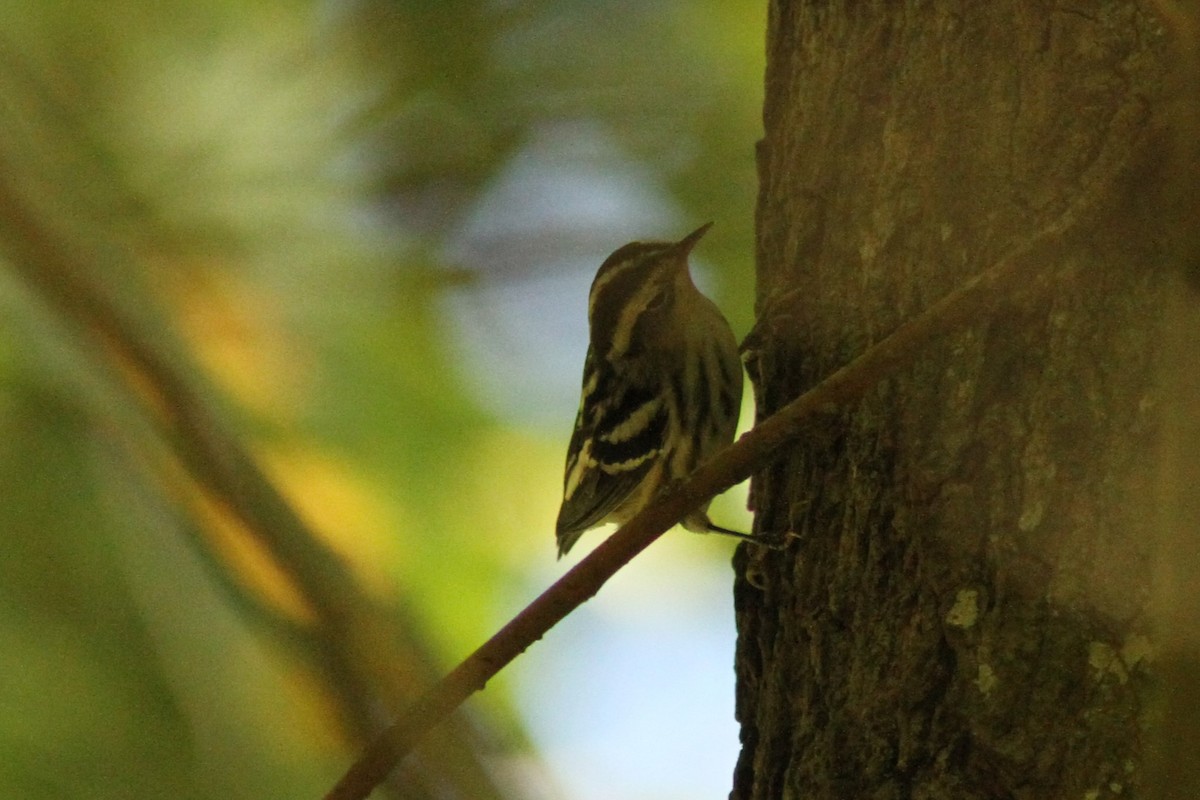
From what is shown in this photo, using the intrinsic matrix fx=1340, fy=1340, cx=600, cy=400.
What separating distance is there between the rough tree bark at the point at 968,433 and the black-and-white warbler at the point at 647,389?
2.88ft

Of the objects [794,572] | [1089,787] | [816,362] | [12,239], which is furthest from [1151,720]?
[12,239]

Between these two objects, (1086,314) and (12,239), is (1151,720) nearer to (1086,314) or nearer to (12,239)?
(1086,314)

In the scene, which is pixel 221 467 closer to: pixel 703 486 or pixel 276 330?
pixel 703 486

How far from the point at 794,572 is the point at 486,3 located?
2524 millimetres

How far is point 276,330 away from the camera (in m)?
4.38

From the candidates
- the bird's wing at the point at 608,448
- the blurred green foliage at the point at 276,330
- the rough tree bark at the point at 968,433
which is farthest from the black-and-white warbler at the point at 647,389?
the rough tree bark at the point at 968,433

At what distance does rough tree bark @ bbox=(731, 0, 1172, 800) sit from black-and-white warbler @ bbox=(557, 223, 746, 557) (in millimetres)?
877

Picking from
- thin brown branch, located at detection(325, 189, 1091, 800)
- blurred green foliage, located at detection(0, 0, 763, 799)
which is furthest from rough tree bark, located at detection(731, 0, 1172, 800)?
blurred green foliage, located at detection(0, 0, 763, 799)

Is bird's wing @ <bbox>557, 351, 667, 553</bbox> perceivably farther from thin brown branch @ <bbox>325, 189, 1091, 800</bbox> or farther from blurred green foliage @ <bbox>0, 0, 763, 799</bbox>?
thin brown branch @ <bbox>325, 189, 1091, 800</bbox>

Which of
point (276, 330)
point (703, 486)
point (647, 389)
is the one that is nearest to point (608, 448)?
point (647, 389)

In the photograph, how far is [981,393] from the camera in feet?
8.98

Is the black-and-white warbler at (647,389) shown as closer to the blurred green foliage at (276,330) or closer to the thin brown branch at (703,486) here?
the blurred green foliage at (276,330)

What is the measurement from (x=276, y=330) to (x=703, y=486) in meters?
2.02

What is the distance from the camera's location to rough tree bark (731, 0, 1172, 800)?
8.05 feet
